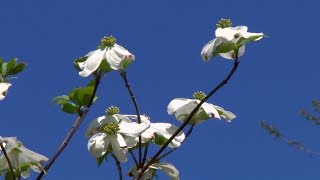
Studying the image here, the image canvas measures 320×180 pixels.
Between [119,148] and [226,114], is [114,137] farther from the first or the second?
[226,114]

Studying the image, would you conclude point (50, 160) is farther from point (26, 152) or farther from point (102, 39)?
point (102, 39)

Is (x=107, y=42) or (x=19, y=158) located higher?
(x=107, y=42)

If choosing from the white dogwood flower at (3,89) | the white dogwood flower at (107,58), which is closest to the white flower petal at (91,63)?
the white dogwood flower at (107,58)

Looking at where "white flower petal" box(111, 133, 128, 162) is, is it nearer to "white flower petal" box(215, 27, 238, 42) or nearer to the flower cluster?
the flower cluster

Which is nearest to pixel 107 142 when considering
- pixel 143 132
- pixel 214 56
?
pixel 143 132

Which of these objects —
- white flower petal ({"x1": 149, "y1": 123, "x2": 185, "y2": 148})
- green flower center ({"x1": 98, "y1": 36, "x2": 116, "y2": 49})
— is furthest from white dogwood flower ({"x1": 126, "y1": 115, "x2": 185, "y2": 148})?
green flower center ({"x1": 98, "y1": 36, "x2": 116, "y2": 49})

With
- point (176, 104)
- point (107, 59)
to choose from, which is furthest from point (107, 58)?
point (176, 104)
